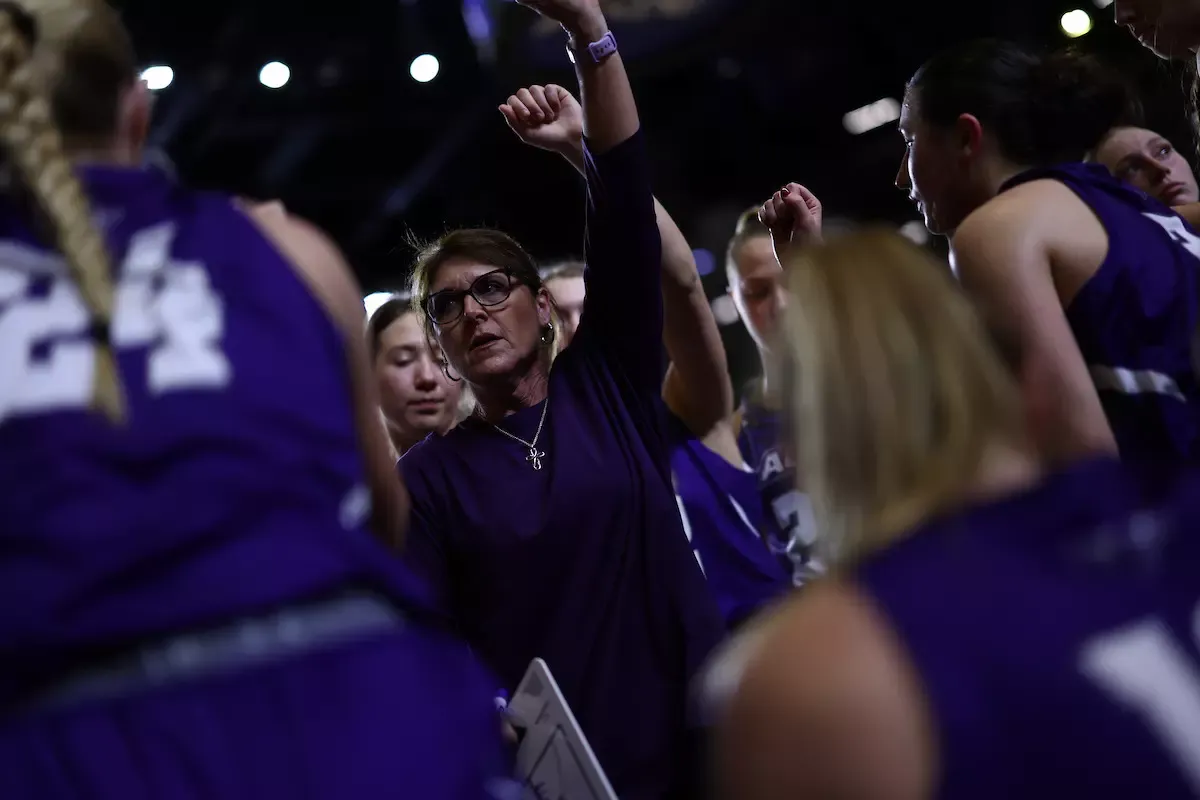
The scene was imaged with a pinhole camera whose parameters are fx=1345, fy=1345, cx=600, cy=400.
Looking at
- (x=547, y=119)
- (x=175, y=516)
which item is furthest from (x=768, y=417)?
(x=175, y=516)

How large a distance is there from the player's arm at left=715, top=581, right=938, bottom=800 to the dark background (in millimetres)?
4910

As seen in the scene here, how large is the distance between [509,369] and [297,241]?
109 centimetres

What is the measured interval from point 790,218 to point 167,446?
5.18 feet

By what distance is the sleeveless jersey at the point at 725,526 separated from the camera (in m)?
3.01

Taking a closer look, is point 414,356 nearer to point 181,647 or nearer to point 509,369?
point 509,369

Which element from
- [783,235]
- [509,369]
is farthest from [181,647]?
[783,235]

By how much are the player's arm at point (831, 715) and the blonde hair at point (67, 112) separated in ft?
1.97

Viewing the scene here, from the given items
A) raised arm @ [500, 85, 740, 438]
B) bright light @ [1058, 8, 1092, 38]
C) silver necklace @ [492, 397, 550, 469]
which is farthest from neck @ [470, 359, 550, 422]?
bright light @ [1058, 8, 1092, 38]

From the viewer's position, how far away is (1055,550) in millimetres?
1015

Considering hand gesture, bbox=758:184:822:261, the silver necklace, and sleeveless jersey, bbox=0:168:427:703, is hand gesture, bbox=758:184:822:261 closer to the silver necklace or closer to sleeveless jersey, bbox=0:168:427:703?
the silver necklace

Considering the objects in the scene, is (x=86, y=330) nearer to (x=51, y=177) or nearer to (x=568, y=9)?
(x=51, y=177)

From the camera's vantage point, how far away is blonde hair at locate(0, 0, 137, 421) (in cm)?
121

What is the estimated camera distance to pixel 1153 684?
97 centimetres

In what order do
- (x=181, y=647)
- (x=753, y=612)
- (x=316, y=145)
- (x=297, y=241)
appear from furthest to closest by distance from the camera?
(x=316, y=145) < (x=753, y=612) < (x=297, y=241) < (x=181, y=647)
